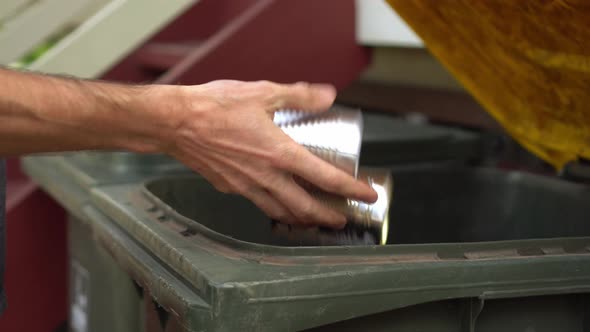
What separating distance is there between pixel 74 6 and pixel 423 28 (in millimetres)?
1347

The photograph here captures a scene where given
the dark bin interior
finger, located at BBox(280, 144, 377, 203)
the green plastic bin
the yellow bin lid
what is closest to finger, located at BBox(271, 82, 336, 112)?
finger, located at BBox(280, 144, 377, 203)

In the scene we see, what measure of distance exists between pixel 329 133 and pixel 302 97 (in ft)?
0.25

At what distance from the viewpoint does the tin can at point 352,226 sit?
1279 millimetres

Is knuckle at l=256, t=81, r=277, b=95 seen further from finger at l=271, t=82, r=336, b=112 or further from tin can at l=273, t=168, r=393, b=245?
tin can at l=273, t=168, r=393, b=245

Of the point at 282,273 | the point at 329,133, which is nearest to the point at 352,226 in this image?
the point at 329,133

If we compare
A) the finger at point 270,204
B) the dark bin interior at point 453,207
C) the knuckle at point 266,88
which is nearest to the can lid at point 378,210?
the finger at point 270,204

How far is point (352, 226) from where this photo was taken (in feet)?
4.24

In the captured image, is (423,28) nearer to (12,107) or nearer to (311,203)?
(311,203)

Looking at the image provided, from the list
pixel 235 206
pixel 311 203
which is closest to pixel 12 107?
pixel 311 203

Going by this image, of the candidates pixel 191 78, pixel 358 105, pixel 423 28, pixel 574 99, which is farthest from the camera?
pixel 358 105

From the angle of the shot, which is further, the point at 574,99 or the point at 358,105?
the point at 358,105

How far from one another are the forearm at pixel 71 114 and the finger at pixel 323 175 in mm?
197

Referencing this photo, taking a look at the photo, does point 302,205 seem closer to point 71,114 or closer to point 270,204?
point 270,204

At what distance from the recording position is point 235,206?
175cm
